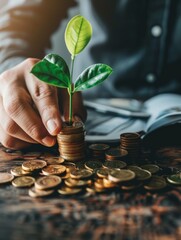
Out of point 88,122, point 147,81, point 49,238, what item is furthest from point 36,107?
point 147,81

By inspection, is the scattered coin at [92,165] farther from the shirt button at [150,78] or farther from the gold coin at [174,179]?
the shirt button at [150,78]

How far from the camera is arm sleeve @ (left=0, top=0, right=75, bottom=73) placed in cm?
142

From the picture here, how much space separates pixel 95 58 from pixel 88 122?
0.53m

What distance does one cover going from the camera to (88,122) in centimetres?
120

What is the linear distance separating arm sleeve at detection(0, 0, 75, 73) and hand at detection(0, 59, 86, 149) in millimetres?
396

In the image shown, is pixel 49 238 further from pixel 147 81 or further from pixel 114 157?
pixel 147 81

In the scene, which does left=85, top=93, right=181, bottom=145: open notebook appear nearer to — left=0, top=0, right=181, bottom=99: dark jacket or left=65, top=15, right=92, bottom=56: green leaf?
left=0, top=0, right=181, bottom=99: dark jacket

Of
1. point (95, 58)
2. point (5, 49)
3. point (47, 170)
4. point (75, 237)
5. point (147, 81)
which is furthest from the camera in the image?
point (95, 58)

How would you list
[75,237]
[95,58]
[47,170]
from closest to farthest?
[75,237] → [47,170] → [95,58]

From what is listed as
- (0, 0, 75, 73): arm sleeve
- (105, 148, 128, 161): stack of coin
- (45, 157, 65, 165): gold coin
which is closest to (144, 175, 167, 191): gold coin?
(105, 148, 128, 161): stack of coin

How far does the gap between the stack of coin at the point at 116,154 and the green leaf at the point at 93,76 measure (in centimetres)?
17

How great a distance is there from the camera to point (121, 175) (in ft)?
2.53

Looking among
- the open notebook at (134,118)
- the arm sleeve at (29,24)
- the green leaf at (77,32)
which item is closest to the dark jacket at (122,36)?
the arm sleeve at (29,24)

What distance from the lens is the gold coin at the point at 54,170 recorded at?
826mm
